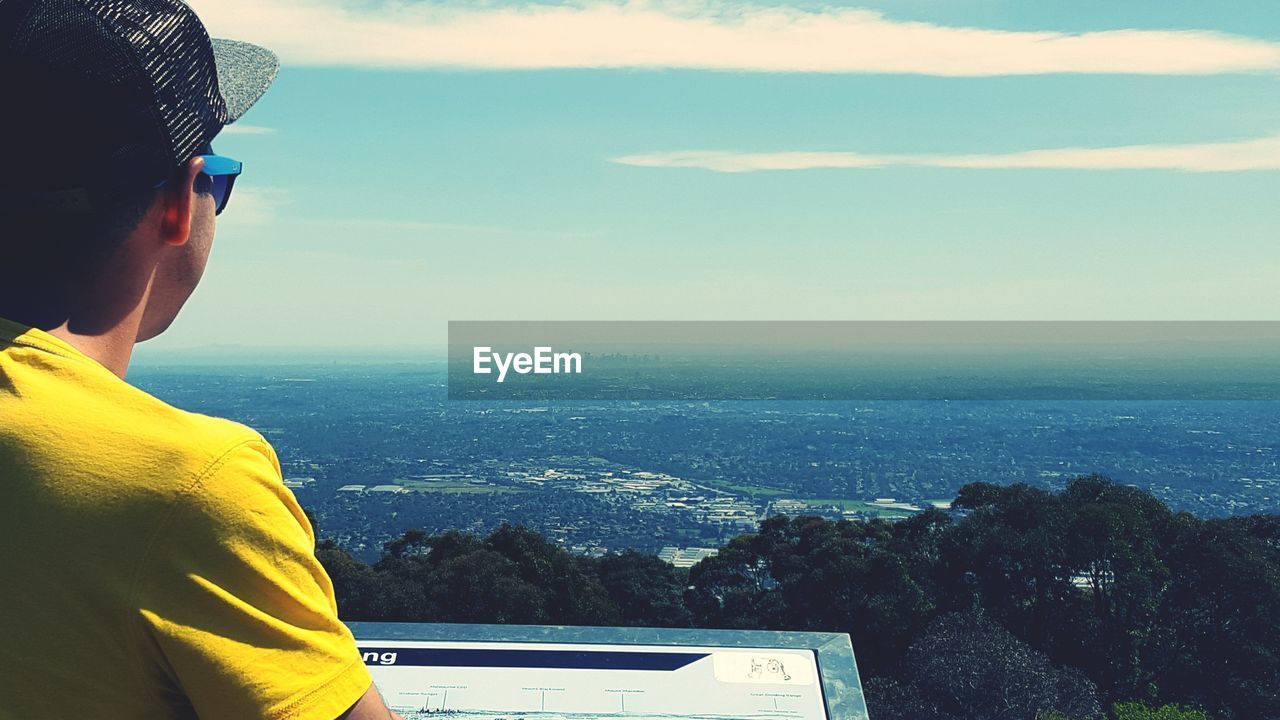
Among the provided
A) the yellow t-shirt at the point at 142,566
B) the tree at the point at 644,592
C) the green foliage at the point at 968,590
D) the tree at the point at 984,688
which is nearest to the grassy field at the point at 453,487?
the green foliage at the point at 968,590

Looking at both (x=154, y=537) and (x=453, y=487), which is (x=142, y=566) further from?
(x=453, y=487)

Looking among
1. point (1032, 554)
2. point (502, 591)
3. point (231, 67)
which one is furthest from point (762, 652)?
point (1032, 554)

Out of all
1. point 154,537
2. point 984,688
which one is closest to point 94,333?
point 154,537

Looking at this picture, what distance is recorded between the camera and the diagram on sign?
3422 millimetres

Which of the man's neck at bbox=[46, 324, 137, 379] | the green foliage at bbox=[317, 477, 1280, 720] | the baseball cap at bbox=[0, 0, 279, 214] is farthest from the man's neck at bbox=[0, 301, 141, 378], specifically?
the green foliage at bbox=[317, 477, 1280, 720]

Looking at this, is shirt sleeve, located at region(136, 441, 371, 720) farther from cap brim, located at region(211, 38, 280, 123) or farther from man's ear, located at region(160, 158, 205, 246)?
cap brim, located at region(211, 38, 280, 123)

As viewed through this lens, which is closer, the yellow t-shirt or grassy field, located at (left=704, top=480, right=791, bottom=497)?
the yellow t-shirt

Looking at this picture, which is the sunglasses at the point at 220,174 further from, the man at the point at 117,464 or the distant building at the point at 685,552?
the distant building at the point at 685,552

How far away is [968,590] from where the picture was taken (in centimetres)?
1123

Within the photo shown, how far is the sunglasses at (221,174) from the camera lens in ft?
3.85

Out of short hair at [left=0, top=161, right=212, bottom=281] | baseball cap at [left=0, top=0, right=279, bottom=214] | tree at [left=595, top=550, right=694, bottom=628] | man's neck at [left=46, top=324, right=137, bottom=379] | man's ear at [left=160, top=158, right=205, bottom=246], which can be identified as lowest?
tree at [left=595, top=550, right=694, bottom=628]

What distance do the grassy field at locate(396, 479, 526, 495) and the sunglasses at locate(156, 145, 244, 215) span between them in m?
28.9

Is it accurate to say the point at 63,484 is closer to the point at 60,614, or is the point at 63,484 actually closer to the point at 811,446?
the point at 60,614

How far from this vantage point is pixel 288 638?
93 centimetres
